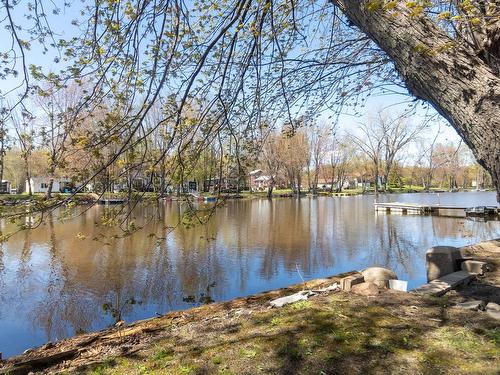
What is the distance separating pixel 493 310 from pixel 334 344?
2.13 m

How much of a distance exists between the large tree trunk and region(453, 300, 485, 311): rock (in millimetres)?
2621

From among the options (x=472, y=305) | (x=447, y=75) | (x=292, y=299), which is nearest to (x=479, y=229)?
(x=472, y=305)

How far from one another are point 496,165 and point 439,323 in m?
2.54

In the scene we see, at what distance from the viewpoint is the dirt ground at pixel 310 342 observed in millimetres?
3463

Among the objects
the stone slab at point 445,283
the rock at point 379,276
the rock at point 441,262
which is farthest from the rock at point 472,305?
the rock at point 441,262

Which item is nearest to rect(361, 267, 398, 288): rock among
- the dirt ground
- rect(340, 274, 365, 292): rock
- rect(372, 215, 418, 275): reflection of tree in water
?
rect(340, 274, 365, 292): rock

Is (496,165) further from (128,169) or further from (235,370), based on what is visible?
(128,169)

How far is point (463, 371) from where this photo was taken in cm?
321

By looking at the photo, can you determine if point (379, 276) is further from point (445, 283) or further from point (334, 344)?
point (334, 344)

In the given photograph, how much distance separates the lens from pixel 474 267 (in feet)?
21.9

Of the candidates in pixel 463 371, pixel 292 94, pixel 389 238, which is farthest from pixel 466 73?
pixel 389 238

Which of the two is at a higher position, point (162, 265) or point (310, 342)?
point (310, 342)

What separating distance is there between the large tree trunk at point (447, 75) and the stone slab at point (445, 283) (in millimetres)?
3271

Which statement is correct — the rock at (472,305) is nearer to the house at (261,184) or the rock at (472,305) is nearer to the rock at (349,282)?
the rock at (349,282)
